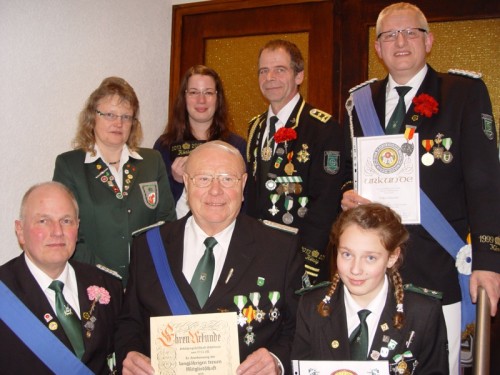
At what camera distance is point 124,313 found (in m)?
2.52

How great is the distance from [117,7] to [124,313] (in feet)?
9.17

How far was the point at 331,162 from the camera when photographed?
318 cm

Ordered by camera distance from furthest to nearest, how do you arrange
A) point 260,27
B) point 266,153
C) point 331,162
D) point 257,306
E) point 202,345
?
point 260,27, point 266,153, point 331,162, point 257,306, point 202,345

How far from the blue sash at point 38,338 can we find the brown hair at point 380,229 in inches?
40.7

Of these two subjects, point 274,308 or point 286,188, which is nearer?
point 274,308

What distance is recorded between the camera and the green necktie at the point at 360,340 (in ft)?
7.26

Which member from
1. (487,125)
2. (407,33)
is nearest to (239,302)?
(487,125)

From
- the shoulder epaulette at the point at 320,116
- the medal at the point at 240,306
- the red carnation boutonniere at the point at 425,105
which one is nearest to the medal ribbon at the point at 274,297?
the medal at the point at 240,306

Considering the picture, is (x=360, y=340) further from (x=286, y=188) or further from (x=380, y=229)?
(x=286, y=188)

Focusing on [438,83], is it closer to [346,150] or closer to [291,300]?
[346,150]

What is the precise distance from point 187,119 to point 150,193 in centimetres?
76

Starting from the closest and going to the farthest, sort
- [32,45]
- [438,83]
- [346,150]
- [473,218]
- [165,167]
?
[473,218], [438,83], [346,150], [165,167], [32,45]

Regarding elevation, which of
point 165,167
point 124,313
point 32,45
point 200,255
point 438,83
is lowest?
point 124,313

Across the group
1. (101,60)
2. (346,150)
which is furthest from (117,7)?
(346,150)
